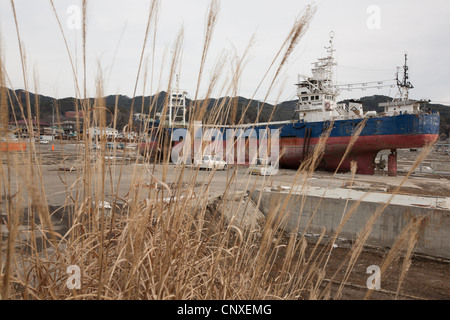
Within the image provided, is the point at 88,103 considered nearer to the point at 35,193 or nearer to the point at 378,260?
the point at 35,193

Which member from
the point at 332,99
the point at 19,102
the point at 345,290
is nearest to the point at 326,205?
the point at 345,290

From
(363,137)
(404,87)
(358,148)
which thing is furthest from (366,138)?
(404,87)

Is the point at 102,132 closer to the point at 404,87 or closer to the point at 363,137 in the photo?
the point at 363,137

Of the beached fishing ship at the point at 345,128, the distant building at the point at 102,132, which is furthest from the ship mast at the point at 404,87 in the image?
the distant building at the point at 102,132

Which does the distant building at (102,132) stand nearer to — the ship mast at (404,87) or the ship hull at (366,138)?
the ship hull at (366,138)

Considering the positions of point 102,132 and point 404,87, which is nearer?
point 102,132

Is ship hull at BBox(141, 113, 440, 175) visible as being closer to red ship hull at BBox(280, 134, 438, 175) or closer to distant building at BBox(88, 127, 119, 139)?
red ship hull at BBox(280, 134, 438, 175)

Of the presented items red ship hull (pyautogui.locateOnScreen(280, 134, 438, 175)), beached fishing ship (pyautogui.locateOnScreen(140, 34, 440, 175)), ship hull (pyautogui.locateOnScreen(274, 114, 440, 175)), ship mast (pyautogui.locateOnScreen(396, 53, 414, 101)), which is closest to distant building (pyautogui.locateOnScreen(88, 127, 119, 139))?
beached fishing ship (pyautogui.locateOnScreen(140, 34, 440, 175))

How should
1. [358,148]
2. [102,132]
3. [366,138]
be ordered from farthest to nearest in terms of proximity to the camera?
[358,148]
[366,138]
[102,132]

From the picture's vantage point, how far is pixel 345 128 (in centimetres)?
1441

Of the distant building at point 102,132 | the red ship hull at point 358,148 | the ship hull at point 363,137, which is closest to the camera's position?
the distant building at point 102,132

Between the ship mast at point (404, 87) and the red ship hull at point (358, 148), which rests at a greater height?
the ship mast at point (404, 87)

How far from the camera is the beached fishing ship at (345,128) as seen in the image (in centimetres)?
1316
